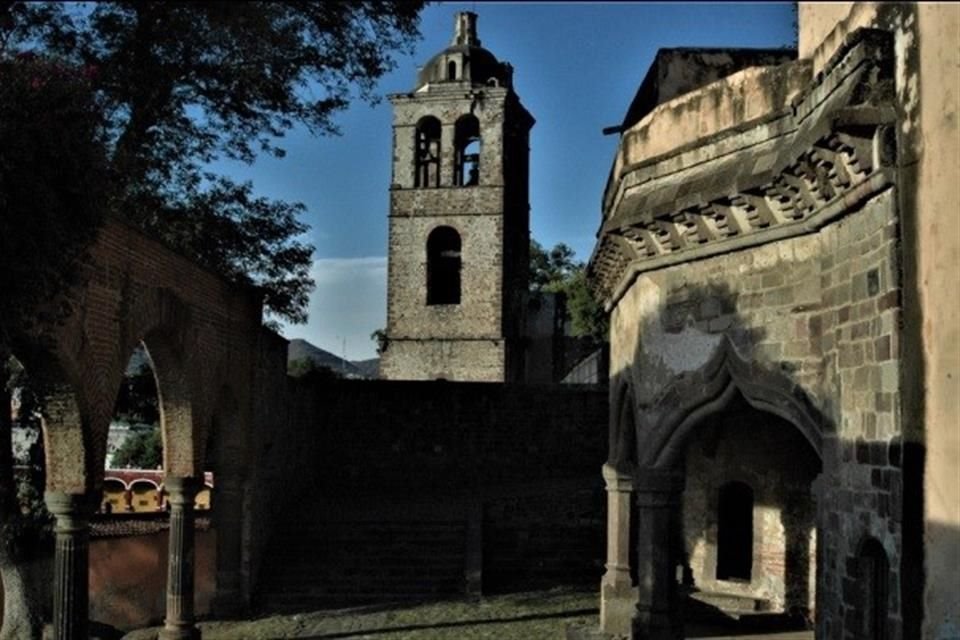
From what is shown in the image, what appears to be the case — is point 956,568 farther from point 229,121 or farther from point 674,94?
point 229,121

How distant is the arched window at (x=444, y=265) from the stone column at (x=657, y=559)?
78.3 ft

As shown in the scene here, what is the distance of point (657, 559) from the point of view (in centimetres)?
973

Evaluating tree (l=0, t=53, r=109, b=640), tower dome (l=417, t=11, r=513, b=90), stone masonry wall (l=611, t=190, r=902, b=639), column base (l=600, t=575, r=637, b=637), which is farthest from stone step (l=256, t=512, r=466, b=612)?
tower dome (l=417, t=11, r=513, b=90)

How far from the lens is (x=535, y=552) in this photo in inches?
748

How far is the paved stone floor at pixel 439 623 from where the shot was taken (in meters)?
13.9

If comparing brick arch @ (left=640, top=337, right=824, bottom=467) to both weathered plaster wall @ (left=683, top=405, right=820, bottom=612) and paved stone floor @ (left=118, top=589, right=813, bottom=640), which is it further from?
paved stone floor @ (left=118, top=589, right=813, bottom=640)

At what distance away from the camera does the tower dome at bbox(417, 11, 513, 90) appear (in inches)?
1366

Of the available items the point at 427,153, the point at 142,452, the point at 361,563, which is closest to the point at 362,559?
the point at 361,563

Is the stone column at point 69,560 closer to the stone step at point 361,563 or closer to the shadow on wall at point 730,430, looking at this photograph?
the shadow on wall at point 730,430

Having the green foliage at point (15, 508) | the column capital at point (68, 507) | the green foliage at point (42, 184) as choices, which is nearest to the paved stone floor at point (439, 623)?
the green foliage at point (15, 508)

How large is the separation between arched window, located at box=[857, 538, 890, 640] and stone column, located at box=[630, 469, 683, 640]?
3.35 meters

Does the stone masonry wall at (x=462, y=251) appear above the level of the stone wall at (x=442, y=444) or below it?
above

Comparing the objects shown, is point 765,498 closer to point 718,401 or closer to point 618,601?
point 618,601

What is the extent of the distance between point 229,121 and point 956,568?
534 inches
